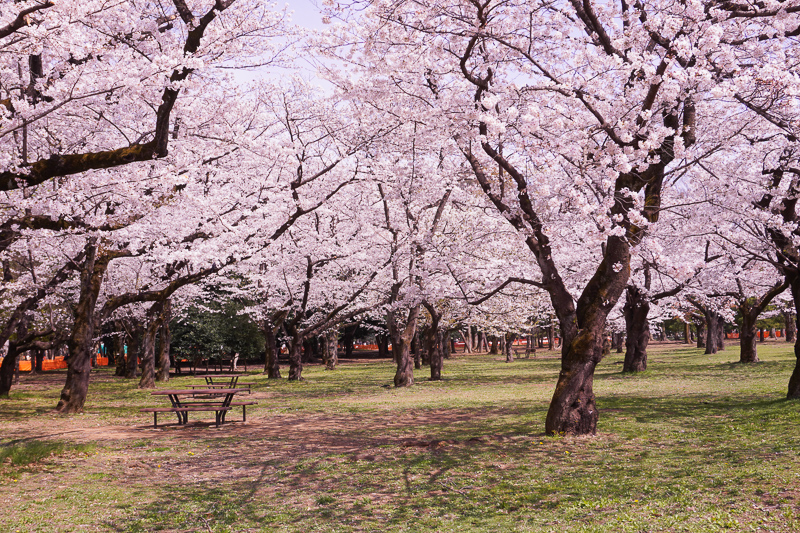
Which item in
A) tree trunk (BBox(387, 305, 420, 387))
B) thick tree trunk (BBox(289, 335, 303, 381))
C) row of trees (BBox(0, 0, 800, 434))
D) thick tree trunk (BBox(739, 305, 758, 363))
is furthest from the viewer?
thick tree trunk (BBox(739, 305, 758, 363))

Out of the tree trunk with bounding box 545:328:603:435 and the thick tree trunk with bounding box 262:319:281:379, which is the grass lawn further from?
the thick tree trunk with bounding box 262:319:281:379

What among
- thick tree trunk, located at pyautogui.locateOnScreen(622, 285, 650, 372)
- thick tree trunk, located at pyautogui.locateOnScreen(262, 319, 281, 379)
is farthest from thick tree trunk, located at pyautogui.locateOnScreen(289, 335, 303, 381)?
thick tree trunk, located at pyautogui.locateOnScreen(622, 285, 650, 372)

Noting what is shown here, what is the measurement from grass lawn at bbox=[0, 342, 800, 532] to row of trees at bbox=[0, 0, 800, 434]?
6.70 feet

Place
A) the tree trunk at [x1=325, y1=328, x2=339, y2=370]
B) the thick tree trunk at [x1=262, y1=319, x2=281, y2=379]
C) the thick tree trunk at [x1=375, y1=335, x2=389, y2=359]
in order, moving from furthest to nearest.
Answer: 1. the thick tree trunk at [x1=375, y1=335, x2=389, y2=359]
2. the tree trunk at [x1=325, y1=328, x2=339, y2=370]
3. the thick tree trunk at [x1=262, y1=319, x2=281, y2=379]

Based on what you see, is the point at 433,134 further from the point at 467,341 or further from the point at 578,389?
the point at 467,341

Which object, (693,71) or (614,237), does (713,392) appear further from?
(693,71)

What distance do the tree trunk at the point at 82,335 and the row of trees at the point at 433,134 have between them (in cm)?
6

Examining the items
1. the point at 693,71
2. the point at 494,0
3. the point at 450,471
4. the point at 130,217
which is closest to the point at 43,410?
the point at 130,217

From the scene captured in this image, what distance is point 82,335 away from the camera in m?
16.9

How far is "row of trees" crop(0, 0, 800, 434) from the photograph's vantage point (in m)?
9.15

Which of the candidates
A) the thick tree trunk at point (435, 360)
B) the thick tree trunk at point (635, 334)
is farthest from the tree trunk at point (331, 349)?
the thick tree trunk at point (635, 334)

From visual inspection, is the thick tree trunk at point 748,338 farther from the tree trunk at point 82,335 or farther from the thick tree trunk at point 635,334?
the tree trunk at point 82,335

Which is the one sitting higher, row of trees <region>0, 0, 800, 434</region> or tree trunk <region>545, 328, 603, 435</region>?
row of trees <region>0, 0, 800, 434</region>

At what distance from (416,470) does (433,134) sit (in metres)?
8.16
